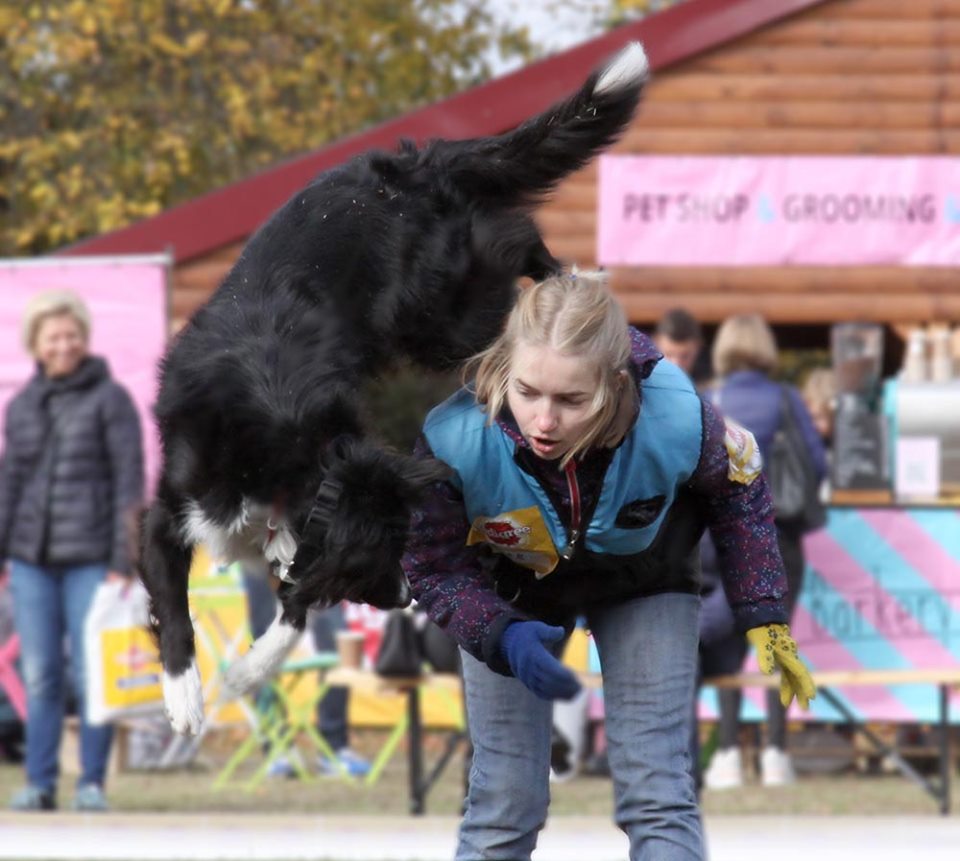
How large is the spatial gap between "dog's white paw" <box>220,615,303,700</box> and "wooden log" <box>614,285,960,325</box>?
7.23 meters

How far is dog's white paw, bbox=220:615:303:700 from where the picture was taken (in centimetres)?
376

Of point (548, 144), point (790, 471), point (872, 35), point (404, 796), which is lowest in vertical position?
point (404, 796)

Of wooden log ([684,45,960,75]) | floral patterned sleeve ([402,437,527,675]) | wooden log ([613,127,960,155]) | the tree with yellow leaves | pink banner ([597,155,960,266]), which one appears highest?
the tree with yellow leaves

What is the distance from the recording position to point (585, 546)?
346cm

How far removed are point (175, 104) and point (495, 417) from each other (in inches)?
647

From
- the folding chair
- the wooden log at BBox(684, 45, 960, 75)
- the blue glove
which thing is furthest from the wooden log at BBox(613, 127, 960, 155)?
the blue glove

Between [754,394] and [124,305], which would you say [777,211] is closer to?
[754,394]

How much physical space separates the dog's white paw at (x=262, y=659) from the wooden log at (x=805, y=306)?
23.7ft

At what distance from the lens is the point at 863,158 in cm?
1079

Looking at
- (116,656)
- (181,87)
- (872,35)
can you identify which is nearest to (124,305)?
(116,656)

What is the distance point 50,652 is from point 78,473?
0.72 metres

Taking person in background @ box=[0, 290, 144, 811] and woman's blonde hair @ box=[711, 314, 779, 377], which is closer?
person in background @ box=[0, 290, 144, 811]

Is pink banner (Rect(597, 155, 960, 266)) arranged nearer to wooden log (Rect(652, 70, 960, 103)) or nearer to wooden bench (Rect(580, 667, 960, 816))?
wooden log (Rect(652, 70, 960, 103))

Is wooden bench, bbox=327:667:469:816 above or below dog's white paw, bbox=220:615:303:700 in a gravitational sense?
below
